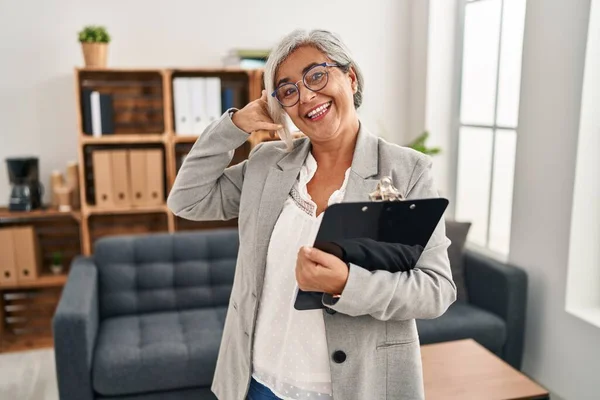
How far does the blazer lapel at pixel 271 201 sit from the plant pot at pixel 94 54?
243 cm

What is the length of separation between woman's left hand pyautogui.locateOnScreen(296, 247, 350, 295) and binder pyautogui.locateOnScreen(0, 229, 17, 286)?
289cm

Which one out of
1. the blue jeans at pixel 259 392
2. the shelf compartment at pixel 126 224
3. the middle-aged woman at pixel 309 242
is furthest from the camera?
the shelf compartment at pixel 126 224

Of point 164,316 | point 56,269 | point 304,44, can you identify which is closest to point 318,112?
point 304,44

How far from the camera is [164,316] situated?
3.04m

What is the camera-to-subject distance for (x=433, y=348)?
2.45 meters

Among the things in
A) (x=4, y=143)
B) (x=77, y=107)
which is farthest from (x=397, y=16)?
(x=4, y=143)

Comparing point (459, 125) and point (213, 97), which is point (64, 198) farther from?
point (459, 125)

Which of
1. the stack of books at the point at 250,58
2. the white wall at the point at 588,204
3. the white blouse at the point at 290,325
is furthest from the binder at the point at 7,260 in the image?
the white wall at the point at 588,204

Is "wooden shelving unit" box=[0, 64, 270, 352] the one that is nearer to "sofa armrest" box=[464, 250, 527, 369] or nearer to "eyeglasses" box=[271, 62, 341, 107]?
"sofa armrest" box=[464, 250, 527, 369]

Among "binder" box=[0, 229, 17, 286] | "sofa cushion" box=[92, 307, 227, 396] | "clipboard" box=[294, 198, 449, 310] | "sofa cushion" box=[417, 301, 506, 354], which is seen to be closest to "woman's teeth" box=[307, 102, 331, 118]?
"clipboard" box=[294, 198, 449, 310]

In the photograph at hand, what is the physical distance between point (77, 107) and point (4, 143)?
2.03ft

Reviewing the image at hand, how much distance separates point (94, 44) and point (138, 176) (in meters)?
0.81

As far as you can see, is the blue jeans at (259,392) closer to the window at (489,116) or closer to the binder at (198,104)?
the window at (489,116)

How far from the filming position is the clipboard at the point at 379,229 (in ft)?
3.38
